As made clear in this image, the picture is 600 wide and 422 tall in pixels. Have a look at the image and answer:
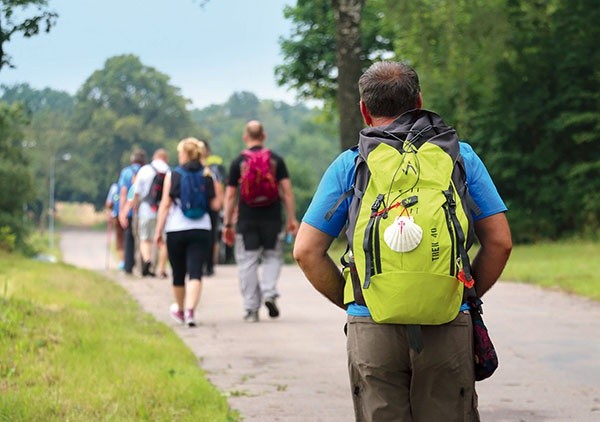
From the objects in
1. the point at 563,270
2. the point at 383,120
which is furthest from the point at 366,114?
the point at 563,270

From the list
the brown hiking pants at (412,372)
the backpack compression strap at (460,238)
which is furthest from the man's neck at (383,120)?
the brown hiking pants at (412,372)

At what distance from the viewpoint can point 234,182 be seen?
1252 centimetres

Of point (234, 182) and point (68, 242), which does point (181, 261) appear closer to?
point (234, 182)

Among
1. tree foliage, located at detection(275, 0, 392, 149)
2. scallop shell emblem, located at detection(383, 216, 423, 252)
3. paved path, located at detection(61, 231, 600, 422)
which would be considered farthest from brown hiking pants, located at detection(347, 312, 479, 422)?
tree foliage, located at detection(275, 0, 392, 149)

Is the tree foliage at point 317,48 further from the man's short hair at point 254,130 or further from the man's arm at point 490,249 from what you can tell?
Answer: the man's arm at point 490,249

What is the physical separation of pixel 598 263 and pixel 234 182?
791cm

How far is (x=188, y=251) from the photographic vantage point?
40.7 ft

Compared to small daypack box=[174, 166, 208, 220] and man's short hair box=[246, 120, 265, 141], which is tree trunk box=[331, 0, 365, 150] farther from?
small daypack box=[174, 166, 208, 220]

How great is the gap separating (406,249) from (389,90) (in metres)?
0.62

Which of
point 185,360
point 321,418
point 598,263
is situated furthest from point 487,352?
point 598,263

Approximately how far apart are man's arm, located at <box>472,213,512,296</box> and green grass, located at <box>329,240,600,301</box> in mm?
9383

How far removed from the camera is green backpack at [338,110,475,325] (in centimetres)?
423

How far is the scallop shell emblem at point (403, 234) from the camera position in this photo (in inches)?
166

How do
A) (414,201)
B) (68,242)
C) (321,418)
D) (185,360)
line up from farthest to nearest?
(68,242) → (185,360) → (321,418) → (414,201)
